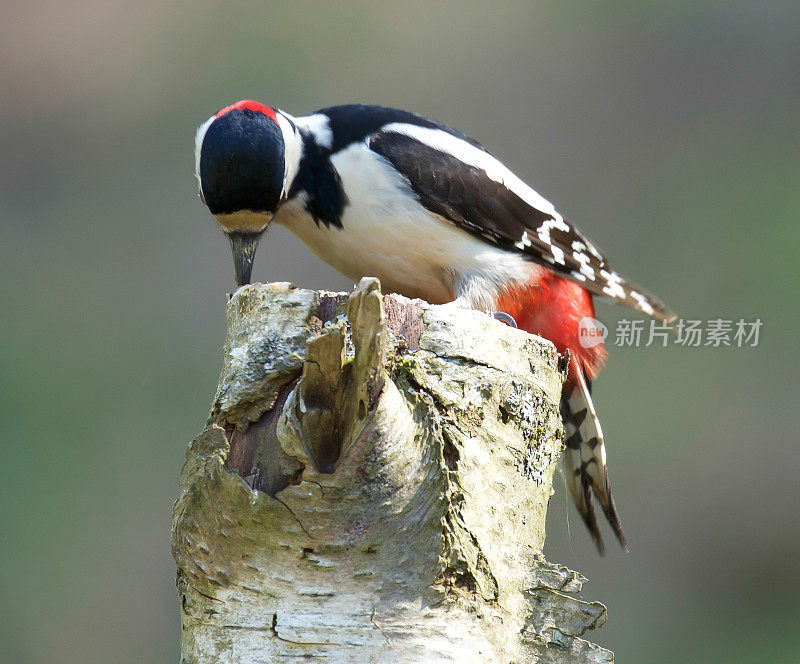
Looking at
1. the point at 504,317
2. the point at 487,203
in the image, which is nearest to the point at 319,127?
the point at 487,203

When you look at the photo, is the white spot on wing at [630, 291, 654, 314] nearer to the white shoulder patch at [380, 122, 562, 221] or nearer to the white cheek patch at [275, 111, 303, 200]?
the white shoulder patch at [380, 122, 562, 221]

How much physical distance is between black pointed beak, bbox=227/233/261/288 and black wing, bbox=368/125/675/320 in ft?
1.37

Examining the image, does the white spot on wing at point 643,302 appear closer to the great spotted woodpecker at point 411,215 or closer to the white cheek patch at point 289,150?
the great spotted woodpecker at point 411,215

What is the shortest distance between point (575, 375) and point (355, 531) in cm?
136

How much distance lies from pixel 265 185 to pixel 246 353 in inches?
29.4

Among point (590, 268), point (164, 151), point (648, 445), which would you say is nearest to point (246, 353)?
point (590, 268)

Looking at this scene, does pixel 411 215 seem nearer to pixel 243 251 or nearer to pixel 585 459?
pixel 243 251

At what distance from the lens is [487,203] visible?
108 inches

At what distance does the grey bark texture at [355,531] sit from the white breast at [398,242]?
2.73 ft

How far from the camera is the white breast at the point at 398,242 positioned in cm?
262

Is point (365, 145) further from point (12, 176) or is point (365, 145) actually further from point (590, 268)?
point (12, 176)

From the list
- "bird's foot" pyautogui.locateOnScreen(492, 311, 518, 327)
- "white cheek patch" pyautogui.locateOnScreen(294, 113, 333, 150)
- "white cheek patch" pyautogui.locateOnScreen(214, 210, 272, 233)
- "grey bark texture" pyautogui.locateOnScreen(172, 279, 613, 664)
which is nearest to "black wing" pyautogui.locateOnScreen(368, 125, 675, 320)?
"white cheek patch" pyautogui.locateOnScreen(294, 113, 333, 150)

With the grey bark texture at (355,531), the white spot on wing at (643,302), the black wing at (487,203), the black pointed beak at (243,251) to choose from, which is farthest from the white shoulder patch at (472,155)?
the grey bark texture at (355,531)

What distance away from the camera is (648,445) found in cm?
601
